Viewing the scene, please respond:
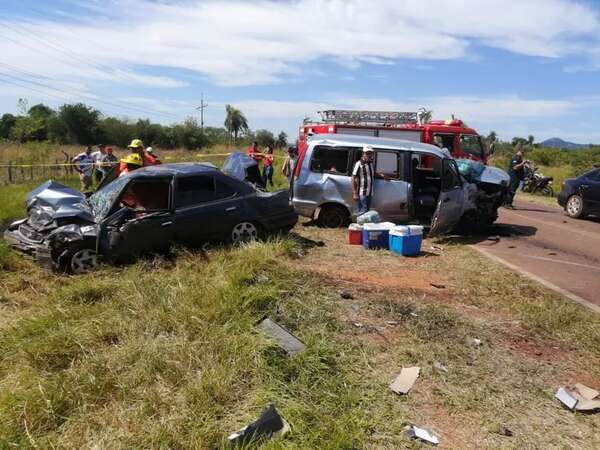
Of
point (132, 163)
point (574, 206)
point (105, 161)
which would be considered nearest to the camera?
point (132, 163)

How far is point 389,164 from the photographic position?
9867 mm

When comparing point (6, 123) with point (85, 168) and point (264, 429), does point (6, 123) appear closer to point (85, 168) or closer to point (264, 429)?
point (85, 168)

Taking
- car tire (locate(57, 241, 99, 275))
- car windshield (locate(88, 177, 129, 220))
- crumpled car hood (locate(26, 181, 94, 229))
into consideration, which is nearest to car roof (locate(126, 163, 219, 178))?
car windshield (locate(88, 177, 129, 220))

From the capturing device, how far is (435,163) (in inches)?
388

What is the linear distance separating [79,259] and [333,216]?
5.15 metres

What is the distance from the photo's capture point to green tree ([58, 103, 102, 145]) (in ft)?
184

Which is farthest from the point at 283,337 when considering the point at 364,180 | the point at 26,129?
the point at 26,129

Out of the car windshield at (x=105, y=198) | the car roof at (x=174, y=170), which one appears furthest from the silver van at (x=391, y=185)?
the car windshield at (x=105, y=198)

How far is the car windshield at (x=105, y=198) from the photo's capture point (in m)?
7.00

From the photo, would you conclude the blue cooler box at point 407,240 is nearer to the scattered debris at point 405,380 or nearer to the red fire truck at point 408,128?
the scattered debris at point 405,380

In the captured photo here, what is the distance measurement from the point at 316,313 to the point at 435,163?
5799 millimetres

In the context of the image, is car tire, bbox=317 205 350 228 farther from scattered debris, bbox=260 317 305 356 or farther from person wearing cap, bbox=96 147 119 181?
person wearing cap, bbox=96 147 119 181

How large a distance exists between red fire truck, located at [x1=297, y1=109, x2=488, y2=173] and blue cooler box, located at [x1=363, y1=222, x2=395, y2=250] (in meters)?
8.45

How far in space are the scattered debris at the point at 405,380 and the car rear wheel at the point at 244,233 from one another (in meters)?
3.97
